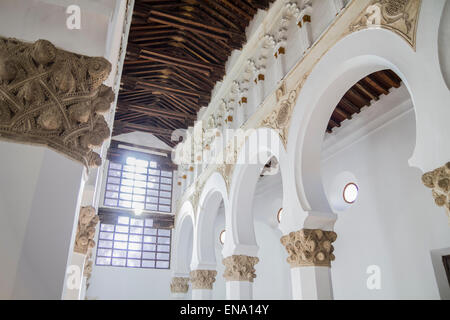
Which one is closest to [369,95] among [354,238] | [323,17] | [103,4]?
[323,17]

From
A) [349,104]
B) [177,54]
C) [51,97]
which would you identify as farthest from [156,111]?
[51,97]

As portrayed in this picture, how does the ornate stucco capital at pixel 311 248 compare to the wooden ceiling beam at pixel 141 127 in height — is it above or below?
below

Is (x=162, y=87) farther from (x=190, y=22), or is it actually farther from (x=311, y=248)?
(x=311, y=248)

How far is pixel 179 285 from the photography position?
12.7 m

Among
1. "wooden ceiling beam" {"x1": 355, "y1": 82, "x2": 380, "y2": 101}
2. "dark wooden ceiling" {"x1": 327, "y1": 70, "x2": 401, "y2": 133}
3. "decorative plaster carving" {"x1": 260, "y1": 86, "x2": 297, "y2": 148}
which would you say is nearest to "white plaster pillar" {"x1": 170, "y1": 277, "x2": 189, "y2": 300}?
"dark wooden ceiling" {"x1": 327, "y1": 70, "x2": 401, "y2": 133}

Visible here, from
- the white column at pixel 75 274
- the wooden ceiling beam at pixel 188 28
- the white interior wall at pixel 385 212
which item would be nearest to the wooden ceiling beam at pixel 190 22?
the wooden ceiling beam at pixel 188 28

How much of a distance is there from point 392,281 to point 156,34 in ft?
27.6

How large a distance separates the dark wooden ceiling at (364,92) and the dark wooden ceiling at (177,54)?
2.80 meters

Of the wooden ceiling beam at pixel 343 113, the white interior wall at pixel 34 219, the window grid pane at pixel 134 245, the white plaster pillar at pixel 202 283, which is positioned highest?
the wooden ceiling beam at pixel 343 113

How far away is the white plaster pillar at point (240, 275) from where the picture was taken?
23.9 ft

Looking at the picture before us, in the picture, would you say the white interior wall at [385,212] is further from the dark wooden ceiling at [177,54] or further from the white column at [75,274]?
the white column at [75,274]

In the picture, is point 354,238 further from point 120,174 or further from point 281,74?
point 120,174

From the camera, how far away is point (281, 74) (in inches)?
273

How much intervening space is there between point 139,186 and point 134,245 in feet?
8.02
